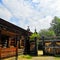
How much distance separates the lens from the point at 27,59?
67.9 feet

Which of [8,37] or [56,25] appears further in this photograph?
[56,25]

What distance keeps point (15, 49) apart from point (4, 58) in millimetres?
3481

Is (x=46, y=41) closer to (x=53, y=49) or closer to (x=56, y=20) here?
(x=53, y=49)

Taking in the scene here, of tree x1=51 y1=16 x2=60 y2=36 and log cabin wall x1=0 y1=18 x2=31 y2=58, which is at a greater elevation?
tree x1=51 y1=16 x2=60 y2=36

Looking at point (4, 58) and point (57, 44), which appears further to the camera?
point (57, 44)

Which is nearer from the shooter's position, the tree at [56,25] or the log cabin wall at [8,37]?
the log cabin wall at [8,37]

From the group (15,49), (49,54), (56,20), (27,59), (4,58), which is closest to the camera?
(4,58)

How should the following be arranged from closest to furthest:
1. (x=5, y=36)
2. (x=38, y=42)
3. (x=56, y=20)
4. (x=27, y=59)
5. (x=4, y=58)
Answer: (x=4, y=58), (x=27, y=59), (x=5, y=36), (x=38, y=42), (x=56, y=20)

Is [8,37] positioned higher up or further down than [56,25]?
further down

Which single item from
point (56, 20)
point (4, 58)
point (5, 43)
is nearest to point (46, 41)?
point (5, 43)

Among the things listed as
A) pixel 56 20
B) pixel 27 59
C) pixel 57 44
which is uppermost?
pixel 56 20

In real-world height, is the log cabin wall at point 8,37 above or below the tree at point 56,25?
below

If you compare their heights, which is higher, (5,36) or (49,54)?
(5,36)

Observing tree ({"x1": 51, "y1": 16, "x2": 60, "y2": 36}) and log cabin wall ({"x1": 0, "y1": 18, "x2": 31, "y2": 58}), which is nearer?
log cabin wall ({"x1": 0, "y1": 18, "x2": 31, "y2": 58})
